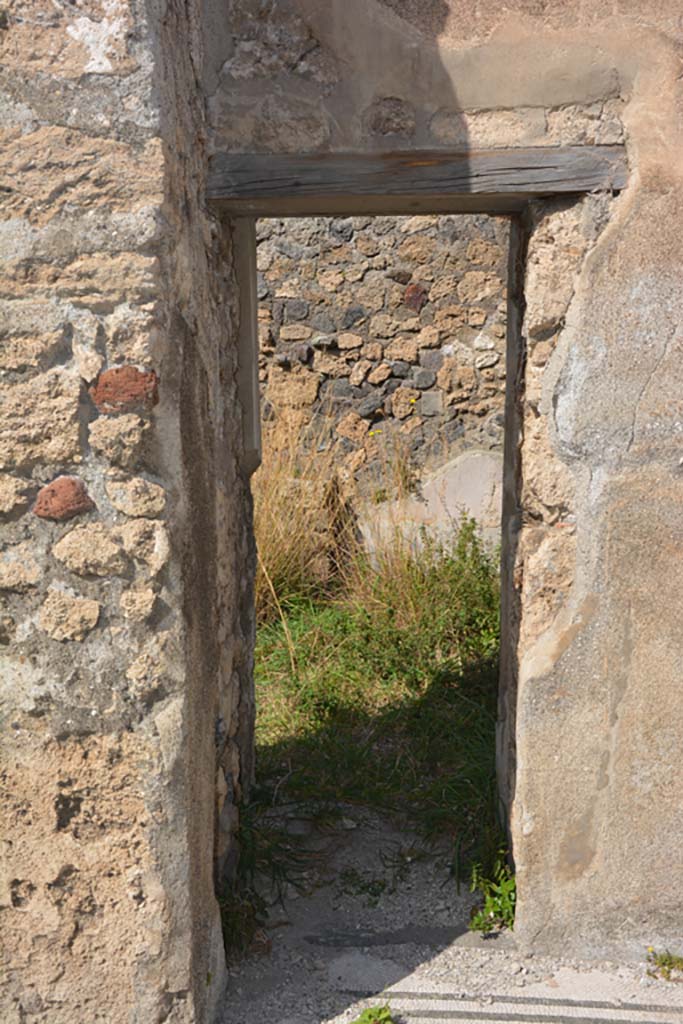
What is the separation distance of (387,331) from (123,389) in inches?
181

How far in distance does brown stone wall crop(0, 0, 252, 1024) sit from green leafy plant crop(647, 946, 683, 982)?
4.44 ft

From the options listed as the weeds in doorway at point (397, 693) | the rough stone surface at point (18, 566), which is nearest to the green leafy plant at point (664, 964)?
the weeds in doorway at point (397, 693)

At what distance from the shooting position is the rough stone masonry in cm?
211

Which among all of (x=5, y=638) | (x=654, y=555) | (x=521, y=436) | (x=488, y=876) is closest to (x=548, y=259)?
(x=521, y=436)

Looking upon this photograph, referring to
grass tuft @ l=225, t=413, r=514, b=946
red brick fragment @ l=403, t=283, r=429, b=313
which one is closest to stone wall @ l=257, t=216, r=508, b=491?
red brick fragment @ l=403, t=283, r=429, b=313

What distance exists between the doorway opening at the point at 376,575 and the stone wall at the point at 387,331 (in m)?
0.01

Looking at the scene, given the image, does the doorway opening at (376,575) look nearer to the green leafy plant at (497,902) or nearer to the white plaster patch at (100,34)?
the green leafy plant at (497,902)

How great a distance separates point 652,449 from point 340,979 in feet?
5.98

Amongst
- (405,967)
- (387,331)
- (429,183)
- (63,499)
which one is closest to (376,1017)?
(405,967)

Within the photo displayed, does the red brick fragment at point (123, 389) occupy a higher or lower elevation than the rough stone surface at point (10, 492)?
higher

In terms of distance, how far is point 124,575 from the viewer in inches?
87.0

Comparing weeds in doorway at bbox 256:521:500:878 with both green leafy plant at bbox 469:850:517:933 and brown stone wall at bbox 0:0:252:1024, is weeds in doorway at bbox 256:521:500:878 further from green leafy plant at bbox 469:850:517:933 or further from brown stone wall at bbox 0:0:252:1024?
brown stone wall at bbox 0:0:252:1024

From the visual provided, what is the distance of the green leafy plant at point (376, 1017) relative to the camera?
2.62 m

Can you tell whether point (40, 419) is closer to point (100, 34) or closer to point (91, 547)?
point (91, 547)
